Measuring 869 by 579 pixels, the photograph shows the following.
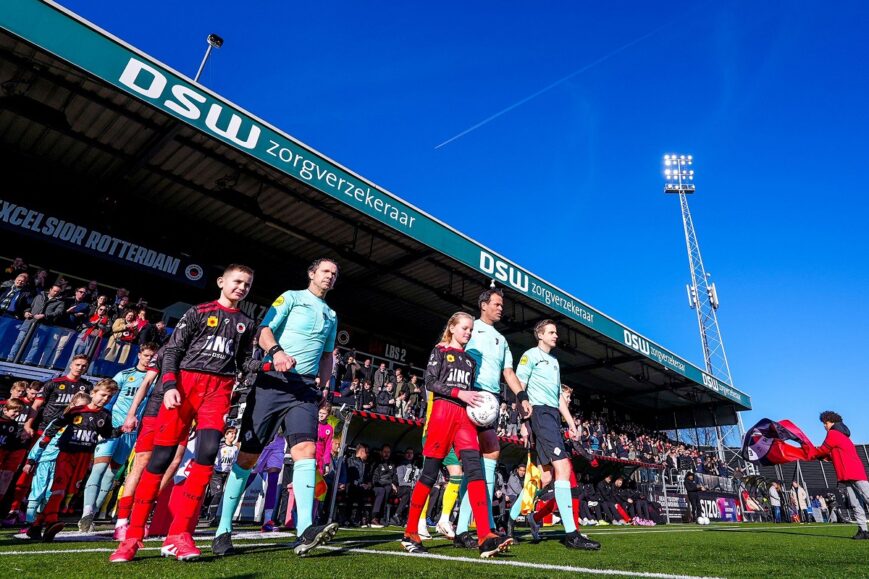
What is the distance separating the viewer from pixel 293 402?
3.32 m

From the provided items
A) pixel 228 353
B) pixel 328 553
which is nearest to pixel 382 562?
pixel 328 553

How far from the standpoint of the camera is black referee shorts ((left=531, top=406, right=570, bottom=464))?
456 cm

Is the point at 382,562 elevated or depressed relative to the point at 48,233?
depressed

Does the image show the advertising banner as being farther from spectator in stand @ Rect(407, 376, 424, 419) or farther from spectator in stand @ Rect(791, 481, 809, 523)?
spectator in stand @ Rect(791, 481, 809, 523)

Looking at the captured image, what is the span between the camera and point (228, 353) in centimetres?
332

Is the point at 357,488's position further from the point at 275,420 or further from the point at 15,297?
the point at 15,297

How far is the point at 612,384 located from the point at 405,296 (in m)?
14.4

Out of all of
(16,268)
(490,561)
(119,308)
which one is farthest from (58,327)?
(490,561)

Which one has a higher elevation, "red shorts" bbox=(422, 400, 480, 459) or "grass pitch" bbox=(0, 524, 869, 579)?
"red shorts" bbox=(422, 400, 480, 459)

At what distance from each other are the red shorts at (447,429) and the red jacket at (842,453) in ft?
26.3

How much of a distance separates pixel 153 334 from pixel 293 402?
347 inches

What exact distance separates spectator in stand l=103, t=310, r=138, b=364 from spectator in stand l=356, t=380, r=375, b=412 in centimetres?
524

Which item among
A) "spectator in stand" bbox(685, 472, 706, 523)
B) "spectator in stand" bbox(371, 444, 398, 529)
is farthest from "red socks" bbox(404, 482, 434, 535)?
"spectator in stand" bbox(685, 472, 706, 523)

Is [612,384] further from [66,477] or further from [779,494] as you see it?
[66,477]
